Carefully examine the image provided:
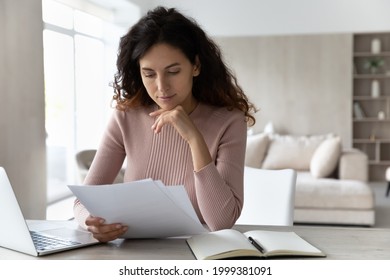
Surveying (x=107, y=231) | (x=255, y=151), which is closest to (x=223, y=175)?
(x=107, y=231)

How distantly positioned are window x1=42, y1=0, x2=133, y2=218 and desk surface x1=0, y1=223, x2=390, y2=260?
4252mm

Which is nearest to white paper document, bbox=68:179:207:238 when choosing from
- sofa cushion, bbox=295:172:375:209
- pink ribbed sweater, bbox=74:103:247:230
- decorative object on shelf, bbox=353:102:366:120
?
pink ribbed sweater, bbox=74:103:247:230

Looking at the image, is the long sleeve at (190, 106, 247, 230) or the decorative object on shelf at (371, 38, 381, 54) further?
the decorative object on shelf at (371, 38, 381, 54)

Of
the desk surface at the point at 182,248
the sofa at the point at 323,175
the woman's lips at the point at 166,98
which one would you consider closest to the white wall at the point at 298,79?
the sofa at the point at 323,175

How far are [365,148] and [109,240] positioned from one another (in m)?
5.92

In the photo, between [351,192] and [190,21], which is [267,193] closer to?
[190,21]

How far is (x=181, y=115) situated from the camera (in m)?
1.24

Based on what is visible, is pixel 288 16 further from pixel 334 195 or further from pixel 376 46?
pixel 334 195

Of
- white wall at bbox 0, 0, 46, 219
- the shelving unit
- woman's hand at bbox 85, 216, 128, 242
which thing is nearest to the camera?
woman's hand at bbox 85, 216, 128, 242

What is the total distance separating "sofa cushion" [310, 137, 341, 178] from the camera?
164 inches

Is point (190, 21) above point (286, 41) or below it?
below

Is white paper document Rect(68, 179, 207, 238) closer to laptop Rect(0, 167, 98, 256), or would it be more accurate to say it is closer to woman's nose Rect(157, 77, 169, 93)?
laptop Rect(0, 167, 98, 256)

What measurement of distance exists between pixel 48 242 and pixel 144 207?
0.71 ft

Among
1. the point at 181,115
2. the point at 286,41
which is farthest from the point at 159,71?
the point at 286,41
